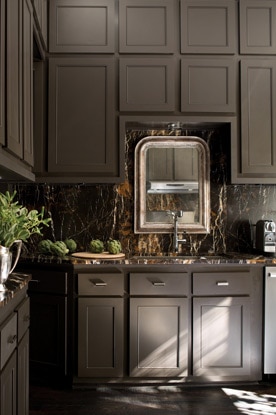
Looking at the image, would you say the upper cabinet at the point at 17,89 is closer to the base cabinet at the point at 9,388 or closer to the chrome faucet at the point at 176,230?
the base cabinet at the point at 9,388

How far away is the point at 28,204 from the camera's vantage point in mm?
3492

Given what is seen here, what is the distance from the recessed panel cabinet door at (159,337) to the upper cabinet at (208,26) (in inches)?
73.0

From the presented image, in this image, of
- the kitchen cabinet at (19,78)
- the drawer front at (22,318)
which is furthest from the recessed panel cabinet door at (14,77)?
the drawer front at (22,318)

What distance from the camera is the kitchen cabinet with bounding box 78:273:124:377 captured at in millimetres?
2863

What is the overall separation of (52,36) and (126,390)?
2.56 meters

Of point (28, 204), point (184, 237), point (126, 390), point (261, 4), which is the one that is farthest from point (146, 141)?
point (126, 390)

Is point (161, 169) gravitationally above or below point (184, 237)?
above

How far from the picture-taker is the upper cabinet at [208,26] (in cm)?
315

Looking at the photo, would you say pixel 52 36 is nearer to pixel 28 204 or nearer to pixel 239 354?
pixel 28 204

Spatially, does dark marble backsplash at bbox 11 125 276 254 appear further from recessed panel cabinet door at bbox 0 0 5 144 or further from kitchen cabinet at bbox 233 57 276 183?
recessed panel cabinet door at bbox 0 0 5 144

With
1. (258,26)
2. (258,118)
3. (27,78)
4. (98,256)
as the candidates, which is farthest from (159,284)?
(258,26)

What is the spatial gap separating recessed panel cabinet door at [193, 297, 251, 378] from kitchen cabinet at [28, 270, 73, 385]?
88 cm

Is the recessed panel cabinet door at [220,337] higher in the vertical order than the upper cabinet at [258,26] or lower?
lower

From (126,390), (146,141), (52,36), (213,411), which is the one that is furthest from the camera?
(146,141)
